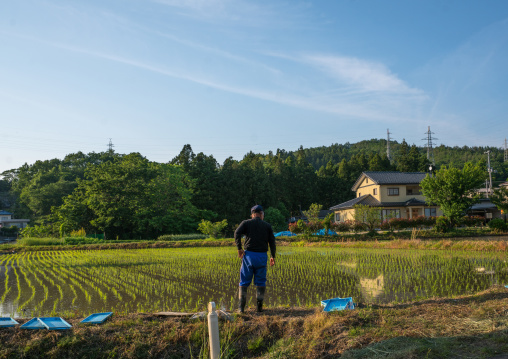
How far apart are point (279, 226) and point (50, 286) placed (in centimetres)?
3058

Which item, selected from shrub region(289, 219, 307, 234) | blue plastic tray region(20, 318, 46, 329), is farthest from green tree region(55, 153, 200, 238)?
blue plastic tray region(20, 318, 46, 329)

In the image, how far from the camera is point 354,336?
155 inches

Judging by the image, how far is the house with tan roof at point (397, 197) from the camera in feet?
107

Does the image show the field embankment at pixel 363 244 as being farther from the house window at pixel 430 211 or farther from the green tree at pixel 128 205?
the house window at pixel 430 211

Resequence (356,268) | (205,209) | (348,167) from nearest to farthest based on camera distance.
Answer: (356,268), (205,209), (348,167)

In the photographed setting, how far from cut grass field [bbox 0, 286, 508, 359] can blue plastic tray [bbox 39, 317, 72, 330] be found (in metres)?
0.07

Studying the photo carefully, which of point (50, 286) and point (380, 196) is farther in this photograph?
point (380, 196)

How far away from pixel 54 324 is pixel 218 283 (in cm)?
463

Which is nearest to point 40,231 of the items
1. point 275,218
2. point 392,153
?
point 275,218

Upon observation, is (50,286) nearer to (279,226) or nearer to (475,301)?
(475,301)

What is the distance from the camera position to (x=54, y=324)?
4367 mm

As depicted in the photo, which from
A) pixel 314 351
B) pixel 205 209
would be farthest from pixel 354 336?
pixel 205 209

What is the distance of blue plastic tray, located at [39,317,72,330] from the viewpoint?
13.9 feet

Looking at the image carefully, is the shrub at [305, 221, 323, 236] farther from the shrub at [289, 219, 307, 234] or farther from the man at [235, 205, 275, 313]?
the man at [235, 205, 275, 313]
